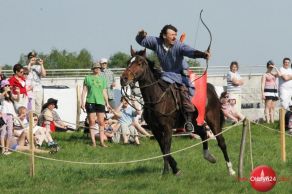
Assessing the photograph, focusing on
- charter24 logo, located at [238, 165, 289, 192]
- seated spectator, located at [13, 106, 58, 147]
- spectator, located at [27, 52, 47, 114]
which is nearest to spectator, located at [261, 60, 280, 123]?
spectator, located at [27, 52, 47, 114]

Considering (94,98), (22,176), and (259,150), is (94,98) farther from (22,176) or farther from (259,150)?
(22,176)

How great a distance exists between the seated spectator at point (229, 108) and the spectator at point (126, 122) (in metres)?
3.10

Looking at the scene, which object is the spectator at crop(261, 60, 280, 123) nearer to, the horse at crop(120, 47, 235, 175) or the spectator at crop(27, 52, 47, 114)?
the spectator at crop(27, 52, 47, 114)

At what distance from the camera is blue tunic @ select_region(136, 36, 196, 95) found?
14.8m

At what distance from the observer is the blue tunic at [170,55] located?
48.7ft

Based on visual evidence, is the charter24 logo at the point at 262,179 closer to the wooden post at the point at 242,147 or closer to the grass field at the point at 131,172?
the grass field at the point at 131,172

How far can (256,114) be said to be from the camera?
3145cm

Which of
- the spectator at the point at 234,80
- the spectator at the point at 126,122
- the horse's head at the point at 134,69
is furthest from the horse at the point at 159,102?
the spectator at the point at 234,80

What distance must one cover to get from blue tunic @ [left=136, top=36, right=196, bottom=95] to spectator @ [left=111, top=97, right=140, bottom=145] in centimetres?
607

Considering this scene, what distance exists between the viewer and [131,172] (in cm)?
1566

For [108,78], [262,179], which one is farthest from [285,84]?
[262,179]

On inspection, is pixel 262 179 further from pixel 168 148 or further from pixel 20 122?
pixel 20 122

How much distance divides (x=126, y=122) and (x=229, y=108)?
3838 mm

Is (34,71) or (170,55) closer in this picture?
(170,55)
